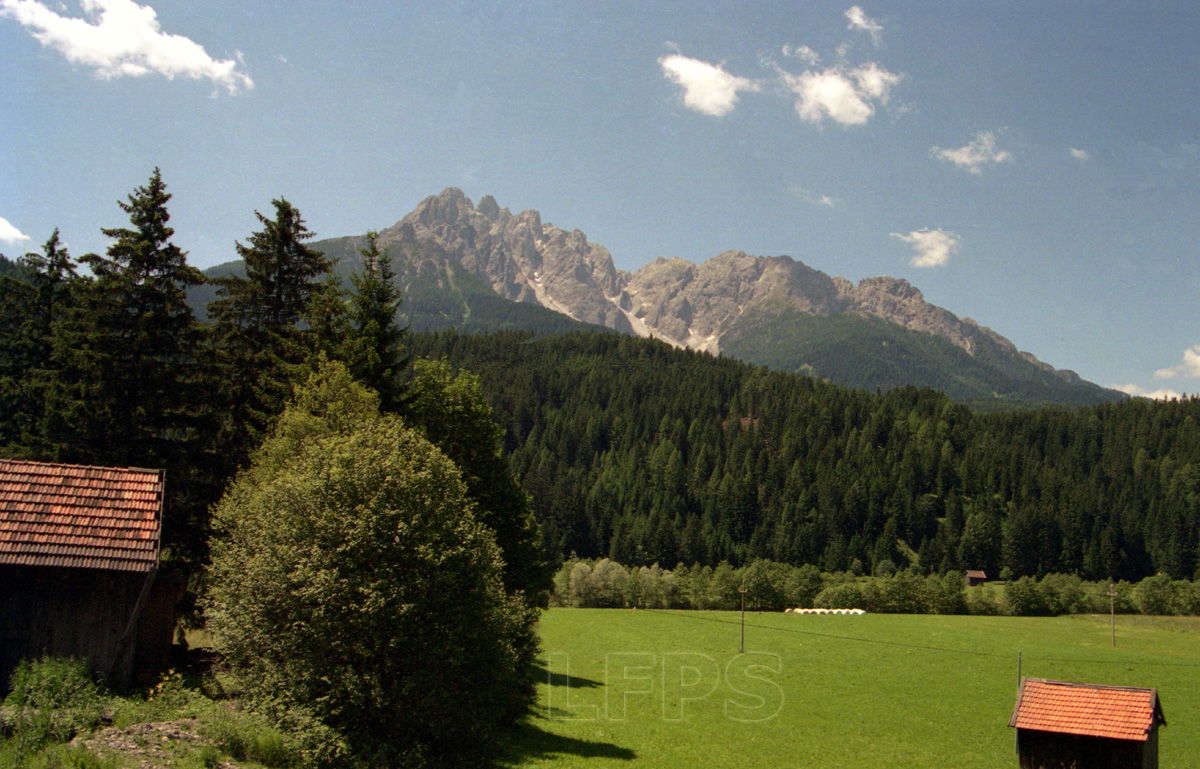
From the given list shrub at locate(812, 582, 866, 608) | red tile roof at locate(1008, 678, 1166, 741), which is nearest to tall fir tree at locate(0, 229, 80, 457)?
red tile roof at locate(1008, 678, 1166, 741)

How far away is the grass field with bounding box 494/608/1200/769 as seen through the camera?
125 ft

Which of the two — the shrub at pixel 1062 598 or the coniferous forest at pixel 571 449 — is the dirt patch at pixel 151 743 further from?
the shrub at pixel 1062 598

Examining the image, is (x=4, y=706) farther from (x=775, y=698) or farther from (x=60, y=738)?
(x=775, y=698)

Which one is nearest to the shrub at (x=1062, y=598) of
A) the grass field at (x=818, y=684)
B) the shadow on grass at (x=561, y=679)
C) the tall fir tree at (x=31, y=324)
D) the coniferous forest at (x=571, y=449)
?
the grass field at (x=818, y=684)

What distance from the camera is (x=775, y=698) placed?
5472 cm

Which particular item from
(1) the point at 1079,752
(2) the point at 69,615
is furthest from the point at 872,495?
(2) the point at 69,615

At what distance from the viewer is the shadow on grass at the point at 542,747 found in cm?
2881

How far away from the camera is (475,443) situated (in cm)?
3928

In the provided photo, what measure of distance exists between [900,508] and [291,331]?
487ft

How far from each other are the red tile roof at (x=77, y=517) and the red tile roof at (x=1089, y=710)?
36.5m

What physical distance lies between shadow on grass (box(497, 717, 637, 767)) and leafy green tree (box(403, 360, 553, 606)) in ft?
24.0

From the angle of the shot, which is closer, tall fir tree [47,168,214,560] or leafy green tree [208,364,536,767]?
leafy green tree [208,364,536,767]

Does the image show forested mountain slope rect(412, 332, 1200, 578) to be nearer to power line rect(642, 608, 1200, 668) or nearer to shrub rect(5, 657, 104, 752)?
power line rect(642, 608, 1200, 668)

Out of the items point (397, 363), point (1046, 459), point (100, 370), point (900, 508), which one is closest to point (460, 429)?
point (397, 363)
